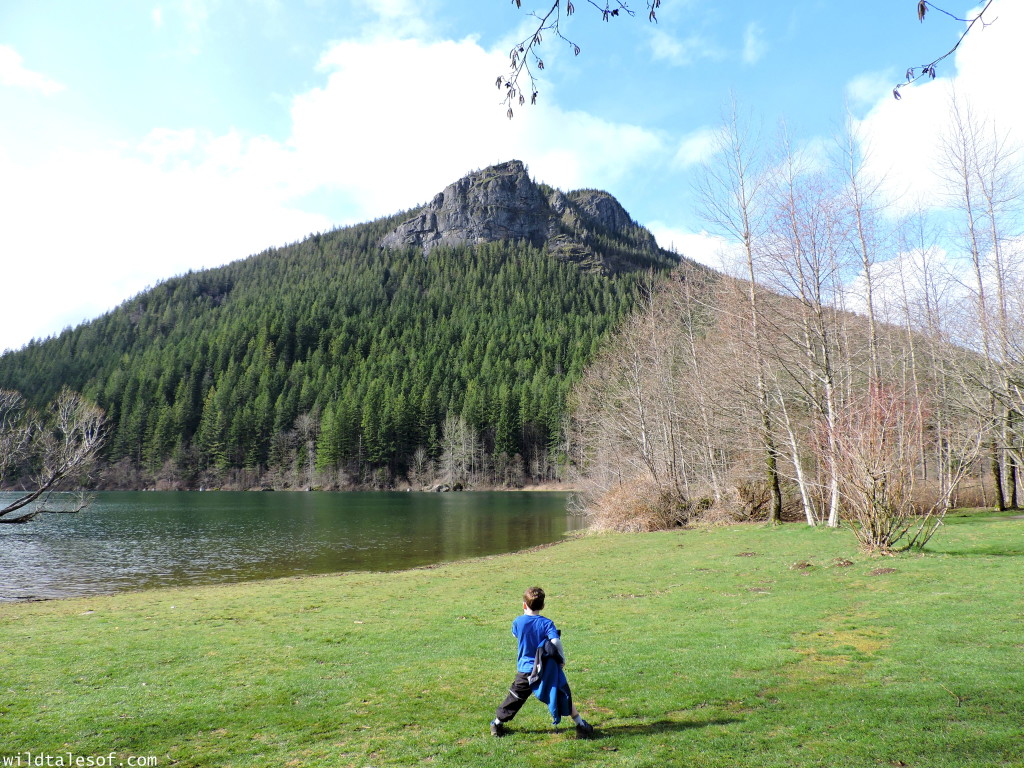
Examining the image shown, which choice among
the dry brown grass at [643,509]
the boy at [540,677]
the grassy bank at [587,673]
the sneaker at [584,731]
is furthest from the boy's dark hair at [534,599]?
the dry brown grass at [643,509]

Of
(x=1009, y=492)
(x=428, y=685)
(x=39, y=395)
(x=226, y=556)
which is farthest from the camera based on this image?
(x=39, y=395)

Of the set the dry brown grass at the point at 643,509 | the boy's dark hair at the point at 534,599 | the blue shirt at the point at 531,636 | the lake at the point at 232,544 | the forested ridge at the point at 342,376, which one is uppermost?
the forested ridge at the point at 342,376

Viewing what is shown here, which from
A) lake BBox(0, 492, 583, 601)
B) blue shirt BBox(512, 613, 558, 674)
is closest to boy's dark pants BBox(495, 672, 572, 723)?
blue shirt BBox(512, 613, 558, 674)

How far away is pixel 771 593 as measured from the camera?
→ 1247 cm

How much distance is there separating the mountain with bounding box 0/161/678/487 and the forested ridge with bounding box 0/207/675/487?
0.46m

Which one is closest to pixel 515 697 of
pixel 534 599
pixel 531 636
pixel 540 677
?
pixel 540 677

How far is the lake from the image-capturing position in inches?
901

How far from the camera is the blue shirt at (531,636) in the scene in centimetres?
580

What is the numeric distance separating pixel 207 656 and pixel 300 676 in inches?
96.8

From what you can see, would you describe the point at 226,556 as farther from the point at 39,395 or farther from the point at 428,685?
the point at 39,395

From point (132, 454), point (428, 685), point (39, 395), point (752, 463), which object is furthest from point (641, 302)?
point (39, 395)

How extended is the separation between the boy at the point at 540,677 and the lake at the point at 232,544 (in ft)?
62.8

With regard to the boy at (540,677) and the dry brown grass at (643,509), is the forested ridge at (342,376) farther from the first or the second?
the boy at (540,677)

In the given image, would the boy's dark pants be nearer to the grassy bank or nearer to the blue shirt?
the blue shirt
